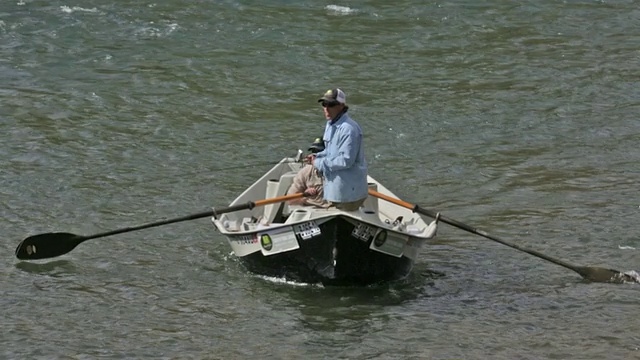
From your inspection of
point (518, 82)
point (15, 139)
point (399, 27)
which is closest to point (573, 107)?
point (518, 82)

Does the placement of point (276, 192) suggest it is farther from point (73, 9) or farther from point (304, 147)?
point (73, 9)

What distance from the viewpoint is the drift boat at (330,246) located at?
516 inches

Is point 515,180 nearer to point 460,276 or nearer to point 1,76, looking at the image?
point 460,276

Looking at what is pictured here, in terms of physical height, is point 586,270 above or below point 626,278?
above

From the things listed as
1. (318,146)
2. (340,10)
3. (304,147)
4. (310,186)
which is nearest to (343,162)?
(318,146)

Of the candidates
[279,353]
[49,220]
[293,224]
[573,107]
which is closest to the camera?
[279,353]

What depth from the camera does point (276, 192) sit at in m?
15.3

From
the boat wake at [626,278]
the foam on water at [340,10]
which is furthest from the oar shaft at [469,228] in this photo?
the foam on water at [340,10]

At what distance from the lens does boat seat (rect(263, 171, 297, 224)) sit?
1492 centimetres

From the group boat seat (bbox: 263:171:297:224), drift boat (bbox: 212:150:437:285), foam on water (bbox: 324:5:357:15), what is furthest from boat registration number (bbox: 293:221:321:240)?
foam on water (bbox: 324:5:357:15)

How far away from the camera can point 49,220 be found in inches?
663

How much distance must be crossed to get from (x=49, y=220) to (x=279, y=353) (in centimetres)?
581

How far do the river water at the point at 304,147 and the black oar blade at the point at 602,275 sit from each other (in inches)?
5.1

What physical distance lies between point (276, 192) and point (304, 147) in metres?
5.40
